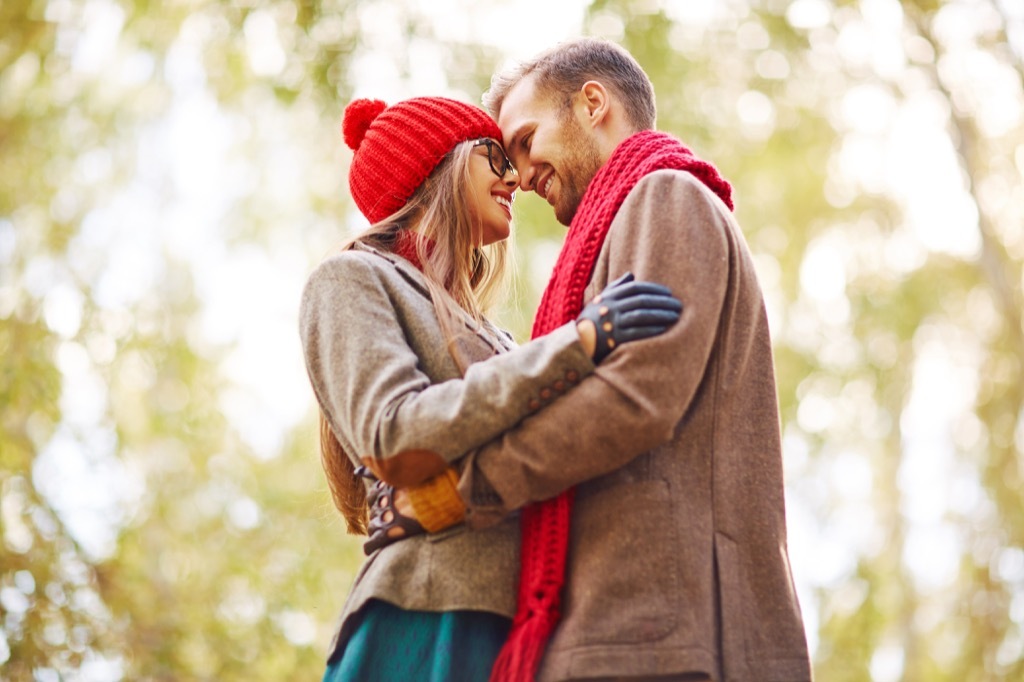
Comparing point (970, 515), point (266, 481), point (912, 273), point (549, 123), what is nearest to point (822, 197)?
point (912, 273)

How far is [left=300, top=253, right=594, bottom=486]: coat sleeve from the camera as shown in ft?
5.99

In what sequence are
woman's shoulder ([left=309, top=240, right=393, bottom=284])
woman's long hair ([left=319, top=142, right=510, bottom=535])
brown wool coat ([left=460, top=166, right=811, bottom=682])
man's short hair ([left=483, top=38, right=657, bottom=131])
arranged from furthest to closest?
man's short hair ([left=483, top=38, right=657, bottom=131]) < woman's long hair ([left=319, top=142, right=510, bottom=535]) < woman's shoulder ([left=309, top=240, right=393, bottom=284]) < brown wool coat ([left=460, top=166, right=811, bottom=682])

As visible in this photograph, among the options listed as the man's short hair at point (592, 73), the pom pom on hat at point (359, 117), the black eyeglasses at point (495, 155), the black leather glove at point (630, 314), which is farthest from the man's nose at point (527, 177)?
the black leather glove at point (630, 314)

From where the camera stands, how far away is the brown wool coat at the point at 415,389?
6.03ft

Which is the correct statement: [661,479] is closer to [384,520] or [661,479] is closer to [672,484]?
[672,484]

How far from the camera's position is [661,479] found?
1856 millimetres

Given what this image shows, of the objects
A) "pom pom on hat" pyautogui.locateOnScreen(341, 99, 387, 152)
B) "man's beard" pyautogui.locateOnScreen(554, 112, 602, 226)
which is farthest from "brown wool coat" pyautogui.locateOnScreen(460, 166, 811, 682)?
"pom pom on hat" pyautogui.locateOnScreen(341, 99, 387, 152)

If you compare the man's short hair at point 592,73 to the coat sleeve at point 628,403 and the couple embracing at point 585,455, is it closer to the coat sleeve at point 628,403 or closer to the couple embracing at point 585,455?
the couple embracing at point 585,455

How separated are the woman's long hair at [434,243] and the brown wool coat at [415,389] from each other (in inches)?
4.5

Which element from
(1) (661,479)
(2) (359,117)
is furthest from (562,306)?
(2) (359,117)

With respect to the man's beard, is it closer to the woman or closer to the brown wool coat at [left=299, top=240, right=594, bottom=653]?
the woman

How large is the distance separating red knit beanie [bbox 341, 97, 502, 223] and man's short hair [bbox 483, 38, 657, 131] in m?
0.14

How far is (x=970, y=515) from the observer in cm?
816

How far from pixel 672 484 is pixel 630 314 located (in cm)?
27
